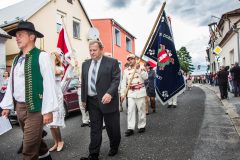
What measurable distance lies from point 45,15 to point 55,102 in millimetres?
17862

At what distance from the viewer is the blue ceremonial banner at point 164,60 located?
6.84 meters

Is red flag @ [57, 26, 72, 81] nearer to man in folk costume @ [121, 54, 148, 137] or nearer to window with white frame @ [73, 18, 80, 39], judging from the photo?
man in folk costume @ [121, 54, 148, 137]

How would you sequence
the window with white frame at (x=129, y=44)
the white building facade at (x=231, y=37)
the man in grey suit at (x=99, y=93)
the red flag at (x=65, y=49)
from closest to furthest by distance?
the man in grey suit at (x=99, y=93) → the red flag at (x=65, y=49) → the white building facade at (x=231, y=37) → the window with white frame at (x=129, y=44)

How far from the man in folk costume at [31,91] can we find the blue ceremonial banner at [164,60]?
3.62m

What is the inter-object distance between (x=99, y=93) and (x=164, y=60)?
94.0 inches

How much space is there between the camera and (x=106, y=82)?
16.3ft

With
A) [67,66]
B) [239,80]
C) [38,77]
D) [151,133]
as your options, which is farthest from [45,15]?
[38,77]

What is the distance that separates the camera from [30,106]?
11.2ft

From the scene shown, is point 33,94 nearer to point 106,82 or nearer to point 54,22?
point 106,82

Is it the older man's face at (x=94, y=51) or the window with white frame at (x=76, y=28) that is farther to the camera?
the window with white frame at (x=76, y=28)

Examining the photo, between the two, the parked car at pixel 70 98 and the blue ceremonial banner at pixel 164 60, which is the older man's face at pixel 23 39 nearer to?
the blue ceremonial banner at pixel 164 60

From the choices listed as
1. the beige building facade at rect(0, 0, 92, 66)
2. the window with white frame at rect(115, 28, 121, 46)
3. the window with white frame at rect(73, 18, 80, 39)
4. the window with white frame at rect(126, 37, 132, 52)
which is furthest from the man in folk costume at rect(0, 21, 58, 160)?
the window with white frame at rect(126, 37, 132, 52)

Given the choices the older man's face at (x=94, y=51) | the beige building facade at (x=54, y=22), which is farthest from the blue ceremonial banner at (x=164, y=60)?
the beige building facade at (x=54, y=22)

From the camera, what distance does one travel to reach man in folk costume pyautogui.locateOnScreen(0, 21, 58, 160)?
3.40 metres
